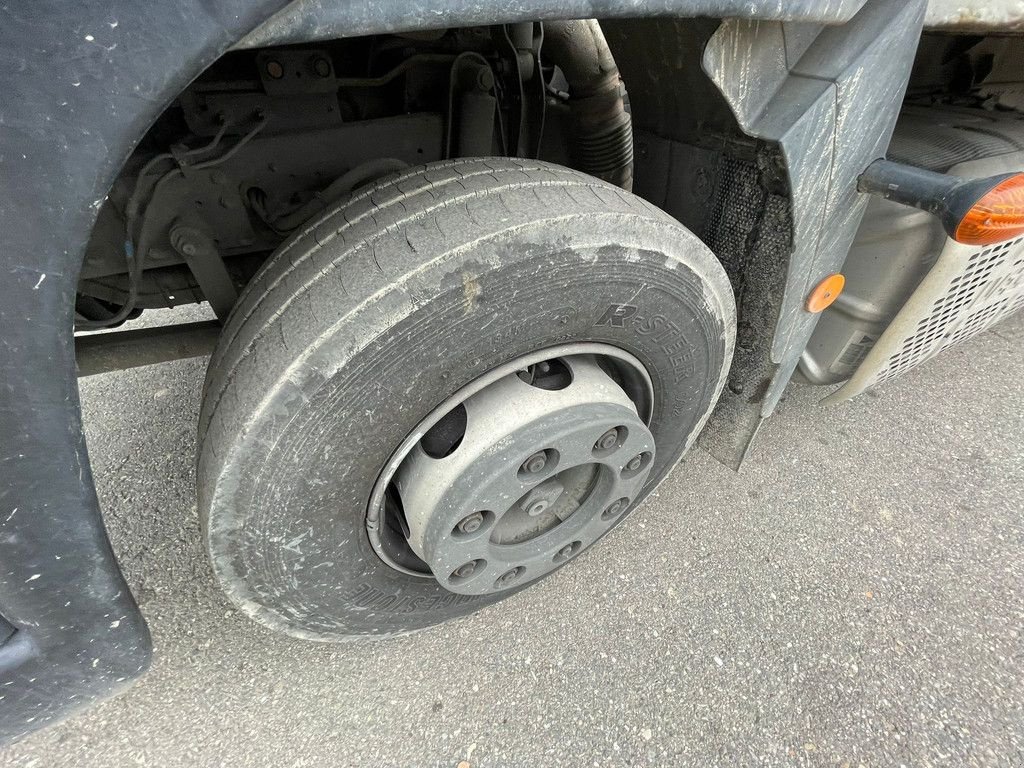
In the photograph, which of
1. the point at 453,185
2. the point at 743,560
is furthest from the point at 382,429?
the point at 743,560

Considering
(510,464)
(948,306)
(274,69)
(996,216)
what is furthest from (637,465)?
(274,69)

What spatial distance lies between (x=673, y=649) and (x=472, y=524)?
71cm

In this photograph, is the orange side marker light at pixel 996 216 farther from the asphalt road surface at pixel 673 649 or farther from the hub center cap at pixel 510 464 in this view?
the asphalt road surface at pixel 673 649

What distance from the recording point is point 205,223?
127 cm

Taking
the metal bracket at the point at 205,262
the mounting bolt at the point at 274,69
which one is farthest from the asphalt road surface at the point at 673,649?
the mounting bolt at the point at 274,69

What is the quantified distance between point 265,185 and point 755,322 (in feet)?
3.99

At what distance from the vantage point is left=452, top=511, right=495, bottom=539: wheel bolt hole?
1.02 metres

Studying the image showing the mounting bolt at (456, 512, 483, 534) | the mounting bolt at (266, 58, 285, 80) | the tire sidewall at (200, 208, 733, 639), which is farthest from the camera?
the mounting bolt at (266, 58, 285, 80)

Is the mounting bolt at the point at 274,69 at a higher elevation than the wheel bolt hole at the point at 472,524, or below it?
higher

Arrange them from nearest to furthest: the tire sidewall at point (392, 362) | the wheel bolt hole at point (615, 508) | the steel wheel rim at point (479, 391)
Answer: the tire sidewall at point (392, 362)
the steel wheel rim at point (479, 391)
the wheel bolt hole at point (615, 508)

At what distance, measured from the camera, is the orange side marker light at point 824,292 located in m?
1.16

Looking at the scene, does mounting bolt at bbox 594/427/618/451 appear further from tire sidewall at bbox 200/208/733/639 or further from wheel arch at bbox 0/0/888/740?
wheel arch at bbox 0/0/888/740

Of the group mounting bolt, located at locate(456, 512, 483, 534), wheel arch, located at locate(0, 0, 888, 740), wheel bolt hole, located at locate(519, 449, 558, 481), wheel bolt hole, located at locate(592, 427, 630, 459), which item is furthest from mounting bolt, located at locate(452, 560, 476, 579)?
wheel arch, located at locate(0, 0, 888, 740)

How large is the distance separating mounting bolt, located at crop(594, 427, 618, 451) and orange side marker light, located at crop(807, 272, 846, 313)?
1.73 feet
